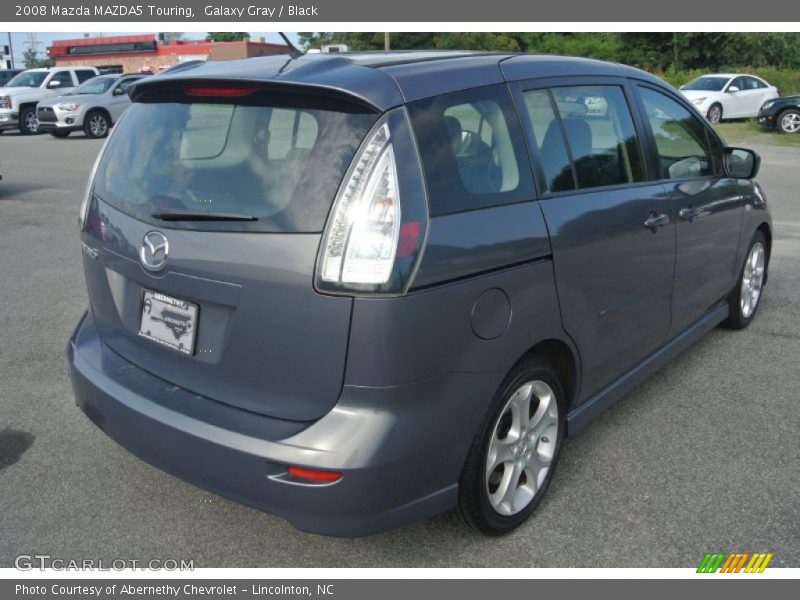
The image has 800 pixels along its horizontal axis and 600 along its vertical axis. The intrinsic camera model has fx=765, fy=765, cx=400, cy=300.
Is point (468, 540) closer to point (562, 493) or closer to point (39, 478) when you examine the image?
point (562, 493)

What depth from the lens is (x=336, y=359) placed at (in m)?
2.35

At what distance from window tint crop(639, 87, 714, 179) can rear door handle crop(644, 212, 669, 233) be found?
0.86 feet

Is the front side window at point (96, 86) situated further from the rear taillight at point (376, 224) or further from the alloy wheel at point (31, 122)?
the rear taillight at point (376, 224)

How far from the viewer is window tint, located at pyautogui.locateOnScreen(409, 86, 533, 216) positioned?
2.48 metres

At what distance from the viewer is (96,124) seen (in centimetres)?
2128

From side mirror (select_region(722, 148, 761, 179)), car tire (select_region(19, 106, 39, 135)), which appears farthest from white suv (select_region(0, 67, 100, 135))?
side mirror (select_region(722, 148, 761, 179))

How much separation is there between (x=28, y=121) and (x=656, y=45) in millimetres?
36666

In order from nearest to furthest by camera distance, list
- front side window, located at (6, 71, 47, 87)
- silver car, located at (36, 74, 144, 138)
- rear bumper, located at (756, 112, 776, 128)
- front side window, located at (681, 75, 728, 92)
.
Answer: silver car, located at (36, 74, 144, 138) < rear bumper, located at (756, 112, 776, 128) < front side window, located at (681, 75, 728, 92) < front side window, located at (6, 71, 47, 87)

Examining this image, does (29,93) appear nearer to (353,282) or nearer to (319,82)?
(319,82)

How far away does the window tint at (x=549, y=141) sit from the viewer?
2986mm

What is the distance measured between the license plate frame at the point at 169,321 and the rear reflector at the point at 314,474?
1.88ft

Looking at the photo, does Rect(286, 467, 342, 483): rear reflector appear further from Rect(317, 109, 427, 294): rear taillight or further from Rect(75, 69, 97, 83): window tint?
Rect(75, 69, 97, 83): window tint

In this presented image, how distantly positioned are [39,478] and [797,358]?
14.3 ft

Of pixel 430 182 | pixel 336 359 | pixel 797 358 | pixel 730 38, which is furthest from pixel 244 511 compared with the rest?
pixel 730 38
